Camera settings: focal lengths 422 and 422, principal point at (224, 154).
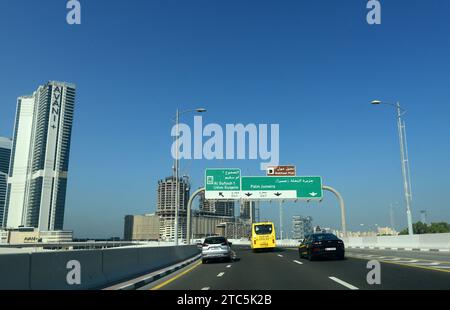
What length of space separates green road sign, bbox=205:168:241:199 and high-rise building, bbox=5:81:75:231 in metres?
133

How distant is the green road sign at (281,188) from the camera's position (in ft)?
143

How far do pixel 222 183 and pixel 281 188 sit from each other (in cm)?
616

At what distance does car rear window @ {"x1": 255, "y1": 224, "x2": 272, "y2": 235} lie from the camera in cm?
3866

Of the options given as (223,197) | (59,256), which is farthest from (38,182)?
(59,256)

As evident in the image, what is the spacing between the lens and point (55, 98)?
6850 inches

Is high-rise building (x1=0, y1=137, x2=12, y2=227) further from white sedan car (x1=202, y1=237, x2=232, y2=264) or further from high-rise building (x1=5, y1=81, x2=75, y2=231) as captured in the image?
white sedan car (x1=202, y1=237, x2=232, y2=264)

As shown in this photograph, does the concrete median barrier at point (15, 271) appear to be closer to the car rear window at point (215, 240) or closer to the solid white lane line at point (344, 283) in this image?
the solid white lane line at point (344, 283)

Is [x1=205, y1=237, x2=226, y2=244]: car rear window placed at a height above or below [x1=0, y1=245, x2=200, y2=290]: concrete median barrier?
above

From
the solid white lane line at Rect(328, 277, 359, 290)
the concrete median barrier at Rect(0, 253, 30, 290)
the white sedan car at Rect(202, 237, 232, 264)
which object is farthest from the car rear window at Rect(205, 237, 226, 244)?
the concrete median barrier at Rect(0, 253, 30, 290)

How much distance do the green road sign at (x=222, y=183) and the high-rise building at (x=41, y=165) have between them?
13326cm

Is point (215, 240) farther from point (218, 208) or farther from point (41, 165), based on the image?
point (41, 165)
